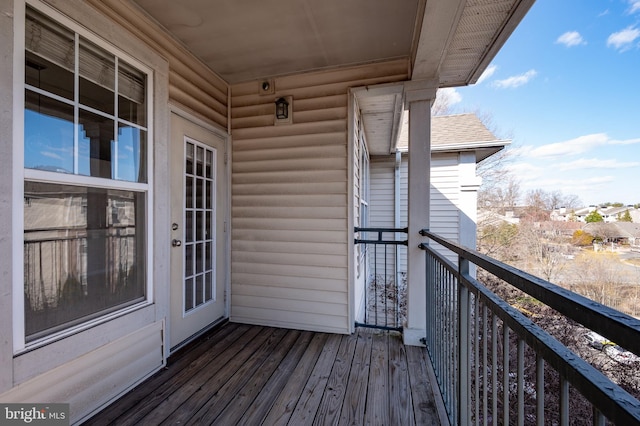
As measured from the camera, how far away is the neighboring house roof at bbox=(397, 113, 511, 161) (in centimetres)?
538

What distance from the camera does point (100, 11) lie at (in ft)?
5.76

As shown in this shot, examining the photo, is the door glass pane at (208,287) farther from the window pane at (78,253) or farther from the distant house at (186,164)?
the window pane at (78,253)

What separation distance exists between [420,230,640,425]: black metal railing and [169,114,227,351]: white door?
210cm

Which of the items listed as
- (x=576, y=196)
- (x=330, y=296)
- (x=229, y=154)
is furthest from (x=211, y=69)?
(x=576, y=196)

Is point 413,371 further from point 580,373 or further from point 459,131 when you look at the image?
point 459,131

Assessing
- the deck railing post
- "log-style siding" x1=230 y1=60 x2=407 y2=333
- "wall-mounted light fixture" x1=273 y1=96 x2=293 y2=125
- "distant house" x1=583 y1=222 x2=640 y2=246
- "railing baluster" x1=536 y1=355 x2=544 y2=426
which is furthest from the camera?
"distant house" x1=583 y1=222 x2=640 y2=246

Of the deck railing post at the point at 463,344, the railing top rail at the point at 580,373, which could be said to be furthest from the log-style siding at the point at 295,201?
the railing top rail at the point at 580,373

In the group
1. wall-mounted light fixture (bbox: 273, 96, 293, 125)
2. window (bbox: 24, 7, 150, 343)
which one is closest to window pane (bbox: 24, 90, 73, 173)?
window (bbox: 24, 7, 150, 343)

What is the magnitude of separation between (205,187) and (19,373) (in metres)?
1.80

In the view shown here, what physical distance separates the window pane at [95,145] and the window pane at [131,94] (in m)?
0.16

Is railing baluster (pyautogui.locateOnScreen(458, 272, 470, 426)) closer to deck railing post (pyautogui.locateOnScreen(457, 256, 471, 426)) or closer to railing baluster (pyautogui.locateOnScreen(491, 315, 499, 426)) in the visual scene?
deck railing post (pyautogui.locateOnScreen(457, 256, 471, 426))

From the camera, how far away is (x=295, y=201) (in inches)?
114

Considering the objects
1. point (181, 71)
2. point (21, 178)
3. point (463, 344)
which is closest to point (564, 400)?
point (463, 344)

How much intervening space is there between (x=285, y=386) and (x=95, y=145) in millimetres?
2010
